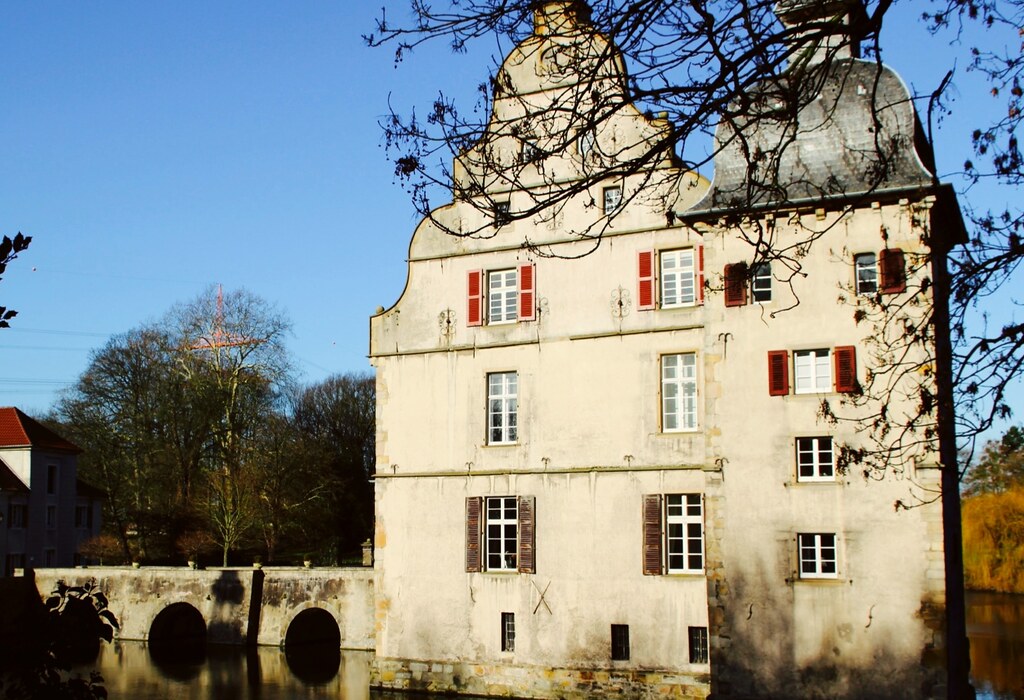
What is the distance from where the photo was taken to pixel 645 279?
65.3ft

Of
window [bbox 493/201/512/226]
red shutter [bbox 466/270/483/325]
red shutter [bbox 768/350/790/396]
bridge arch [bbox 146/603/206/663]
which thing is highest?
red shutter [bbox 466/270/483/325]

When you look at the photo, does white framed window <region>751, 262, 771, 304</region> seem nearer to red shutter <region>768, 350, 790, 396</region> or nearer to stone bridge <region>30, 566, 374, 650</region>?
red shutter <region>768, 350, 790, 396</region>

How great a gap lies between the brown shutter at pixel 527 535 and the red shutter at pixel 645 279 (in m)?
3.91

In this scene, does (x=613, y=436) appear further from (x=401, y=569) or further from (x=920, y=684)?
(x=920, y=684)

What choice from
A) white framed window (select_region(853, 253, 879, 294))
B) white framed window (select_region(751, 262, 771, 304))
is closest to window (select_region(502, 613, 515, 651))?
white framed window (select_region(751, 262, 771, 304))

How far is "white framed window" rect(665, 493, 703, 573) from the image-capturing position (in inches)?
747

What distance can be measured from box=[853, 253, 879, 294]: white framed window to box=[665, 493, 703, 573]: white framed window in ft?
14.2

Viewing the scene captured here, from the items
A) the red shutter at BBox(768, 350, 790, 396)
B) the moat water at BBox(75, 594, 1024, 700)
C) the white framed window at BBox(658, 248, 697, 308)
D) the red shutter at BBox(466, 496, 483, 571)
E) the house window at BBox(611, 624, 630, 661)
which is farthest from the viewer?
the moat water at BBox(75, 594, 1024, 700)

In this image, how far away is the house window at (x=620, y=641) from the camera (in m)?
19.2

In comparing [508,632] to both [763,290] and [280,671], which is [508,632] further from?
[763,290]

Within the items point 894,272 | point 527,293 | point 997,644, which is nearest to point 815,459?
point 527,293

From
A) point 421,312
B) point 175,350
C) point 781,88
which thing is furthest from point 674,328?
point 175,350

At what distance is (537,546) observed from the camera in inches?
792

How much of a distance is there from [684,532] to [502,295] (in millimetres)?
5481
